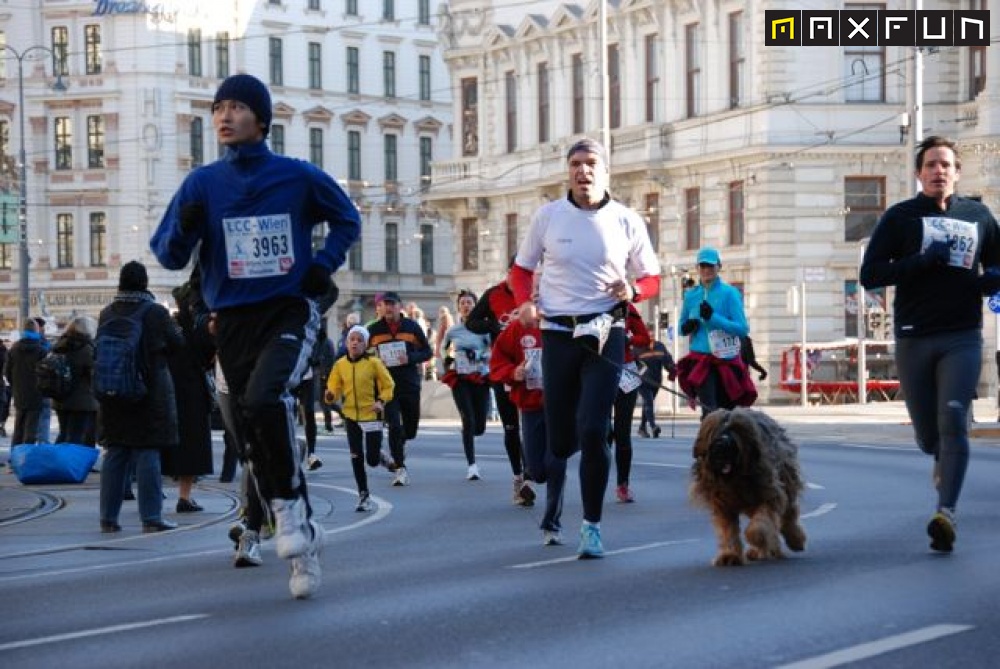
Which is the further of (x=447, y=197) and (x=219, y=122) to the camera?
(x=447, y=197)

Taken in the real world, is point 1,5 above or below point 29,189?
above

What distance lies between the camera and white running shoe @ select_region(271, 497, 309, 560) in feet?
30.1

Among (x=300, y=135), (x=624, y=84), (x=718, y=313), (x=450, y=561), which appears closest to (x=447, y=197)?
(x=624, y=84)

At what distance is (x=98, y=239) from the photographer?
8875 centimetres

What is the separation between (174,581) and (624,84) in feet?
179

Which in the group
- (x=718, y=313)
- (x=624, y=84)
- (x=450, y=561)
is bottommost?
(x=450, y=561)

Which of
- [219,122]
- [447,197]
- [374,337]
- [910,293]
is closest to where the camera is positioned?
[219,122]

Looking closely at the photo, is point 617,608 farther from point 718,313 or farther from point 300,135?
point 300,135

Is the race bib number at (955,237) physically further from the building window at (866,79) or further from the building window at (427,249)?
the building window at (427,249)

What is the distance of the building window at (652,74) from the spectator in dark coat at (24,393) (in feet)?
121

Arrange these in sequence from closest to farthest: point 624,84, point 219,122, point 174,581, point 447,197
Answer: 1. point 219,122
2. point 174,581
3. point 624,84
4. point 447,197

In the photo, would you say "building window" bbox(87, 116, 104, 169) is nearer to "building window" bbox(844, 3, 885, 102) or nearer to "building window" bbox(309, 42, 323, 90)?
"building window" bbox(309, 42, 323, 90)

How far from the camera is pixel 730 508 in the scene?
10.4 metres

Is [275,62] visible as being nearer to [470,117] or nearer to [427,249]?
[427,249]
